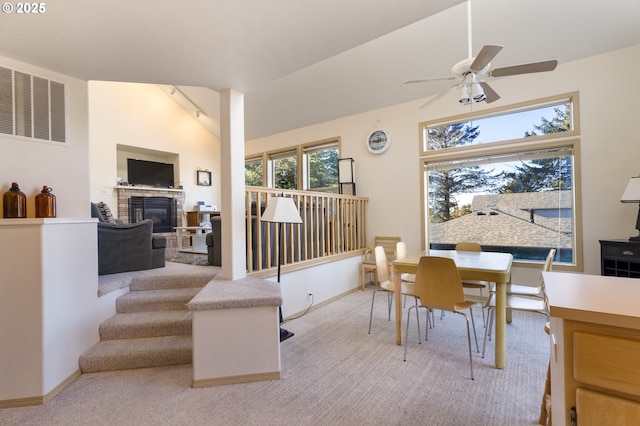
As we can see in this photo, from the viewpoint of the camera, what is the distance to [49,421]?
1.65 meters

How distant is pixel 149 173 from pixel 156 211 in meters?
1.04

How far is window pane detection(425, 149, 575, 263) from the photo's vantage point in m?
3.58

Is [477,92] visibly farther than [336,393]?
Yes

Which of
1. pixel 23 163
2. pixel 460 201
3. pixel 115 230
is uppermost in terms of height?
pixel 23 163

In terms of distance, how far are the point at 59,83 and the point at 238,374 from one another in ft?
8.96

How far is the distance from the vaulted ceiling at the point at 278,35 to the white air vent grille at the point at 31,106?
0.14 meters

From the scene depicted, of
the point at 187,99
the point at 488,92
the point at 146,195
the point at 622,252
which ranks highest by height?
the point at 187,99

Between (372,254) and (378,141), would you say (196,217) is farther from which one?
(378,141)

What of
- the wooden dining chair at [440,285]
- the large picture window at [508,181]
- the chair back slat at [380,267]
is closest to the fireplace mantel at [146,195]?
the chair back slat at [380,267]

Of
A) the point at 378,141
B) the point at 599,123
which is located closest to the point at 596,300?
the point at 599,123

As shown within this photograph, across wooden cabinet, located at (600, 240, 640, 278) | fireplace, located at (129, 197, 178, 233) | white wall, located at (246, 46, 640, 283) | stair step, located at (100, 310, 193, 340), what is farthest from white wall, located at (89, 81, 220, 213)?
wooden cabinet, located at (600, 240, 640, 278)

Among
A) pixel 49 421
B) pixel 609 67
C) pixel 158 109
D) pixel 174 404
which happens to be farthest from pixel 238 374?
pixel 158 109

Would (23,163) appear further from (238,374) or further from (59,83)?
(238,374)

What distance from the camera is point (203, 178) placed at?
7.82m
